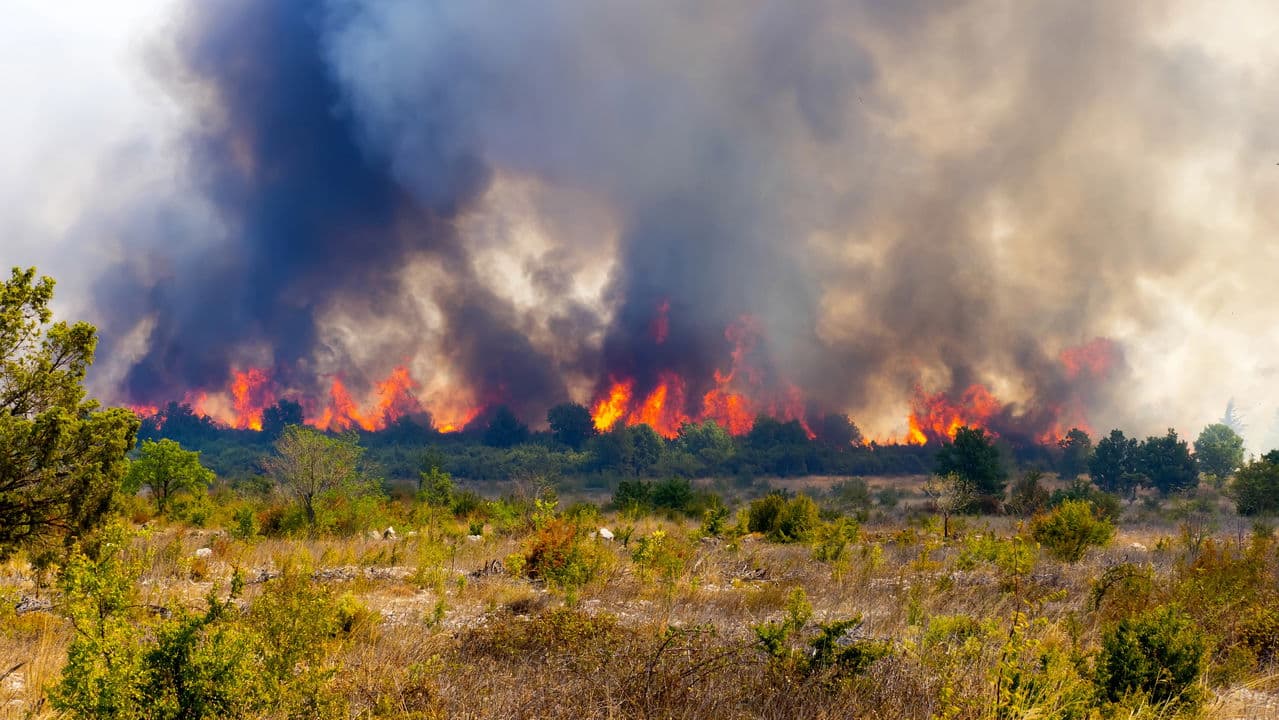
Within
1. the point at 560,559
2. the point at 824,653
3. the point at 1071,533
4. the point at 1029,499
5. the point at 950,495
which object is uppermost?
the point at 824,653

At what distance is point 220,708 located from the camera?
4.29m

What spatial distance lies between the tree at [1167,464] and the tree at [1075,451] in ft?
83.2

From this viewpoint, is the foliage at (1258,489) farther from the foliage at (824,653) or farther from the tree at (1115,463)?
the foliage at (824,653)

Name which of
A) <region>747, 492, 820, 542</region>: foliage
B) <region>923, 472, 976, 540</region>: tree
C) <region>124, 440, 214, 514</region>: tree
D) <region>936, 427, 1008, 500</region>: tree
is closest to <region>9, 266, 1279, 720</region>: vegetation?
<region>747, 492, 820, 542</region>: foliage

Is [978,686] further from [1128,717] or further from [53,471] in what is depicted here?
[53,471]

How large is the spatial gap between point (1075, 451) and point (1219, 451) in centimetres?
2727

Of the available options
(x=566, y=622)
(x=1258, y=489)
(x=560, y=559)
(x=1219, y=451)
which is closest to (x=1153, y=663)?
(x=566, y=622)

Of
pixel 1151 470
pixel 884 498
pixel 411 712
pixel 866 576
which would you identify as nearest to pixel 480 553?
pixel 866 576

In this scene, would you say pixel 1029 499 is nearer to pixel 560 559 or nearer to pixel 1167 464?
pixel 560 559

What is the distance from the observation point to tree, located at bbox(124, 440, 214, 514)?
29328mm

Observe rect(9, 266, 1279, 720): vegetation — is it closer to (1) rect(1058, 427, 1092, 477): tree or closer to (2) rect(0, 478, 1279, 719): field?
(2) rect(0, 478, 1279, 719): field

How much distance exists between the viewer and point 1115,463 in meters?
91.1

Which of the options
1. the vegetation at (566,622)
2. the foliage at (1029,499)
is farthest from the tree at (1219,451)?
the vegetation at (566,622)

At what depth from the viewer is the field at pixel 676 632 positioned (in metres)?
5.40
